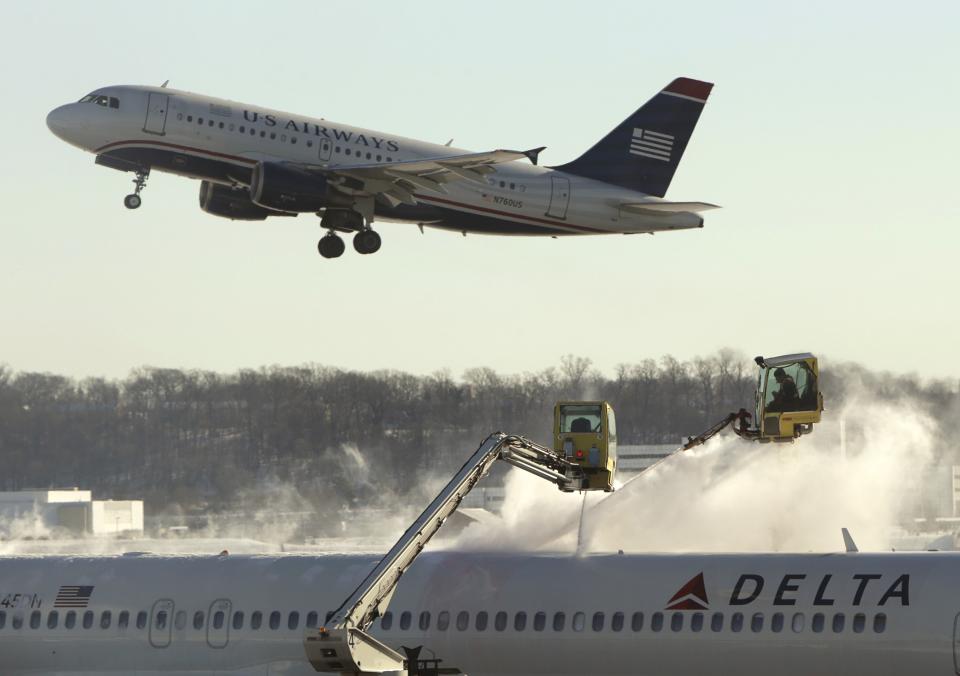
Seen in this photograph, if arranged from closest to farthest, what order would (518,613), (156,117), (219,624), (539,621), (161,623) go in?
(539,621) → (518,613) → (219,624) → (161,623) → (156,117)

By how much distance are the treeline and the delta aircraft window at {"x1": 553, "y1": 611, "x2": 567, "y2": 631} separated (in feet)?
219

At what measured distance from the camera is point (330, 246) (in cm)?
5981

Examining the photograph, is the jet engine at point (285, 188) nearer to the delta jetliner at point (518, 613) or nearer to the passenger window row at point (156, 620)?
the delta jetliner at point (518, 613)

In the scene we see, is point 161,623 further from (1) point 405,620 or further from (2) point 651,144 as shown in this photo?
(2) point 651,144

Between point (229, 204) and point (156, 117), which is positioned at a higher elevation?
point (156, 117)

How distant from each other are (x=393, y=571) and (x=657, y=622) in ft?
15.6

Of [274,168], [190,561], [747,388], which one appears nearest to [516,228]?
[274,168]

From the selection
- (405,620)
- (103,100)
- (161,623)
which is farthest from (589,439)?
(103,100)

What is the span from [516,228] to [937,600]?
31238 mm

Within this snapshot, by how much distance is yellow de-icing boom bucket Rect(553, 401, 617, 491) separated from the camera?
117 ft

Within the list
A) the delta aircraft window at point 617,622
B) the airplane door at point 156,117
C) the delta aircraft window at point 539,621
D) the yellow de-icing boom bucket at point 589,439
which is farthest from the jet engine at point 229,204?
the delta aircraft window at point 617,622

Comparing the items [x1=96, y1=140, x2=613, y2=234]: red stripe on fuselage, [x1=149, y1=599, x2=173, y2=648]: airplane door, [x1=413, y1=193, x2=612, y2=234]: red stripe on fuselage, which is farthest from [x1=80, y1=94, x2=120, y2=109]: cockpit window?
[x1=149, y1=599, x2=173, y2=648]: airplane door

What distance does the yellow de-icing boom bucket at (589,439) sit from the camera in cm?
3572

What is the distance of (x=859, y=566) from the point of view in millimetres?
32531
